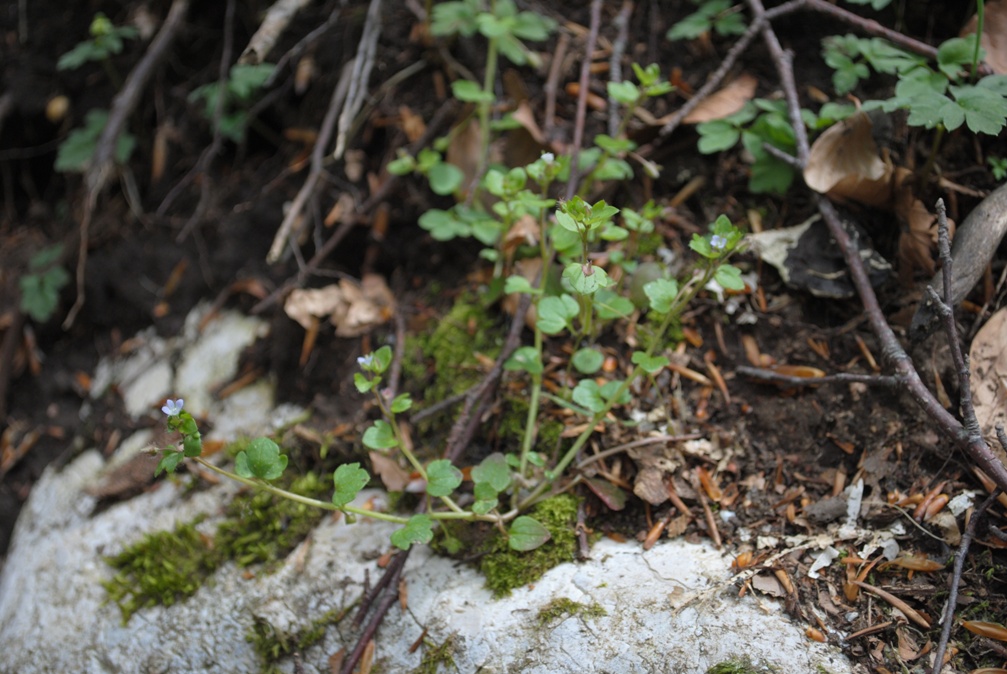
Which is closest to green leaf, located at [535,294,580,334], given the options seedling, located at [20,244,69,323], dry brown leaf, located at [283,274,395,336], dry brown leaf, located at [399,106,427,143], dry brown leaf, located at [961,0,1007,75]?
dry brown leaf, located at [283,274,395,336]

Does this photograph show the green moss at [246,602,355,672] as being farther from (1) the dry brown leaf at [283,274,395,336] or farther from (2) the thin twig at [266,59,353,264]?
(2) the thin twig at [266,59,353,264]

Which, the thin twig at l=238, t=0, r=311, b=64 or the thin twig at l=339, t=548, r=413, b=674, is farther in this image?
the thin twig at l=238, t=0, r=311, b=64

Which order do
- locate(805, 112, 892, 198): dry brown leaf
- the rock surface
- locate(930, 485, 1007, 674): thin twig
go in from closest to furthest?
locate(930, 485, 1007, 674): thin twig, the rock surface, locate(805, 112, 892, 198): dry brown leaf

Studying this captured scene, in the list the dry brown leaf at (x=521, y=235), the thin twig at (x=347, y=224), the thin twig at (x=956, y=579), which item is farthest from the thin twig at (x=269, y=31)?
the thin twig at (x=956, y=579)

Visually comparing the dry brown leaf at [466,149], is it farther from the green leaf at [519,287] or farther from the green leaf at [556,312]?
the green leaf at [556,312]

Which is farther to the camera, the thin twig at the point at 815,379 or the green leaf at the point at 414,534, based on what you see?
the thin twig at the point at 815,379

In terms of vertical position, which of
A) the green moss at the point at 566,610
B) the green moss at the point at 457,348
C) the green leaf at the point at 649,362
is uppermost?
the green leaf at the point at 649,362
